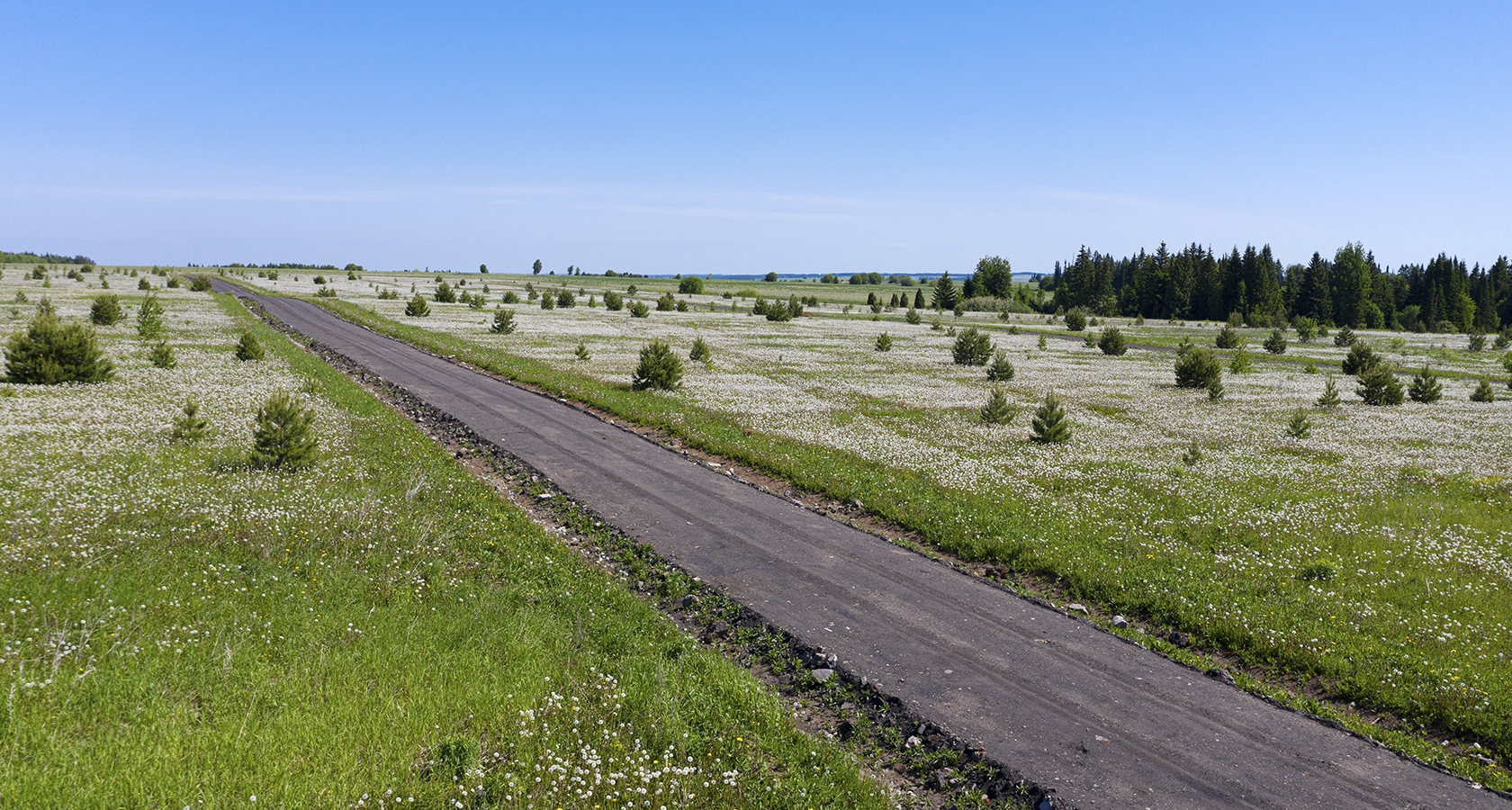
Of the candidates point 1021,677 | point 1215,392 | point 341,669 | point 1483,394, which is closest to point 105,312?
point 341,669

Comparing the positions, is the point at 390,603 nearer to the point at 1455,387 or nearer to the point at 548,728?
the point at 548,728

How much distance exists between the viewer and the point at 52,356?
1177 inches

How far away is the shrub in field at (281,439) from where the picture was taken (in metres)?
18.5

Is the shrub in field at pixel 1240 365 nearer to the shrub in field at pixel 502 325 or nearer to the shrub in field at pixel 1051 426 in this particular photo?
the shrub in field at pixel 1051 426

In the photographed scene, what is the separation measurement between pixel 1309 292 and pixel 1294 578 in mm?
140247

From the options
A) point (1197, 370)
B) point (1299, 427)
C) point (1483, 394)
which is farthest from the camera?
point (1197, 370)

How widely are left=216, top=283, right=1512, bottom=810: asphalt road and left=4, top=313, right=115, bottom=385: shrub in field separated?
87.6 feet

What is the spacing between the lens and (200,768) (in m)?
6.76

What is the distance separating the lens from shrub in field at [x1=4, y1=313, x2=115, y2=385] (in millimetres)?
29438

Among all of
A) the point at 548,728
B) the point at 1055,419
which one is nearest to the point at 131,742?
the point at 548,728

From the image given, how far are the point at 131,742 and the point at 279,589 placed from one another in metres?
4.21

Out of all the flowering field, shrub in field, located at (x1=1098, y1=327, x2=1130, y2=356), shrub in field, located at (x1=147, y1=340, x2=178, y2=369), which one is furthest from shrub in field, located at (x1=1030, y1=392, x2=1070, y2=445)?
shrub in field, located at (x1=1098, y1=327, x2=1130, y2=356)

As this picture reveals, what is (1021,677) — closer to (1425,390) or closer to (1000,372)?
(1000,372)

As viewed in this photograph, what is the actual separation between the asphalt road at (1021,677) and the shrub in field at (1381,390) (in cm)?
3718
